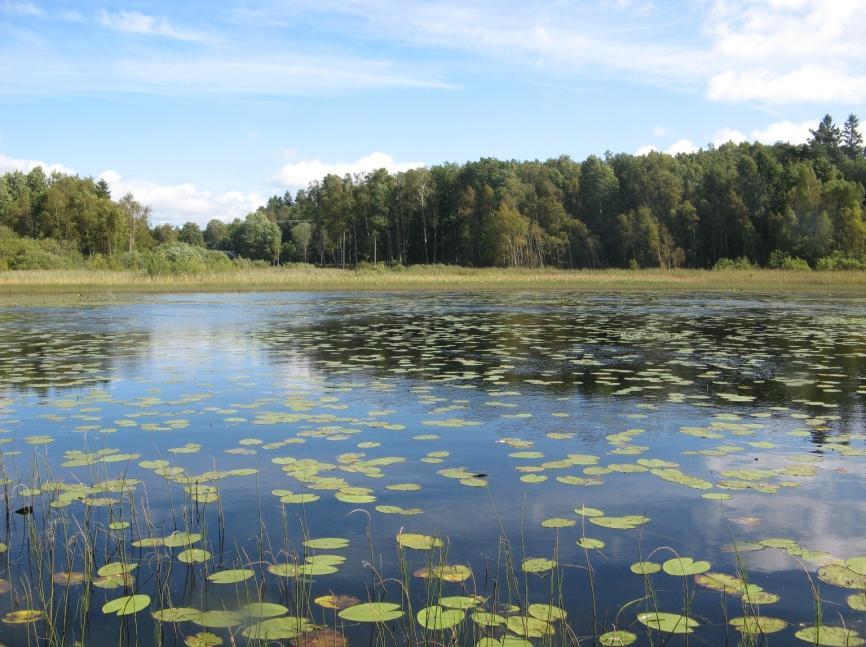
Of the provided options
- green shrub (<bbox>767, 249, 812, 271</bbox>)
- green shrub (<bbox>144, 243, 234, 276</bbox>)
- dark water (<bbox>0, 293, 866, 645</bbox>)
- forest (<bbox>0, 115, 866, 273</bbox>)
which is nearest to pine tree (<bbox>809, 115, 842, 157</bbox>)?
forest (<bbox>0, 115, 866, 273</bbox>)

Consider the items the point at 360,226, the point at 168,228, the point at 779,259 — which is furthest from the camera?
the point at 168,228

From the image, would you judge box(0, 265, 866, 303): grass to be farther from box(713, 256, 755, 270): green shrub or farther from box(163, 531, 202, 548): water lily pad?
box(163, 531, 202, 548): water lily pad

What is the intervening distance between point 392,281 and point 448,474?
134ft

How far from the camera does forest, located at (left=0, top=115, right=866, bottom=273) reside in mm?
52719

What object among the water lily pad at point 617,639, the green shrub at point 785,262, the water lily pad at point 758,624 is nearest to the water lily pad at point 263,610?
the water lily pad at point 617,639

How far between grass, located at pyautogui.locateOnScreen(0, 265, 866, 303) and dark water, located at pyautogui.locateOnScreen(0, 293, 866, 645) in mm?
24839

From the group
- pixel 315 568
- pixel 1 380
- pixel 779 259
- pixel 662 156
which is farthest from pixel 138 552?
pixel 662 156

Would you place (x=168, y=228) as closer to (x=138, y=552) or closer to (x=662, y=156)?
(x=662, y=156)

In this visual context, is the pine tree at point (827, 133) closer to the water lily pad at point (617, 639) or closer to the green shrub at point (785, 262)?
the green shrub at point (785, 262)

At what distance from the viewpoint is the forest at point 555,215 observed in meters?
52.7

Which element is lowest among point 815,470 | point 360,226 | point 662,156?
point 815,470

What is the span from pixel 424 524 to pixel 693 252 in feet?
214

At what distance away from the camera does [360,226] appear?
8075 centimetres

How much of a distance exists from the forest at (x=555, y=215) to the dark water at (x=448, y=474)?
34.2m
